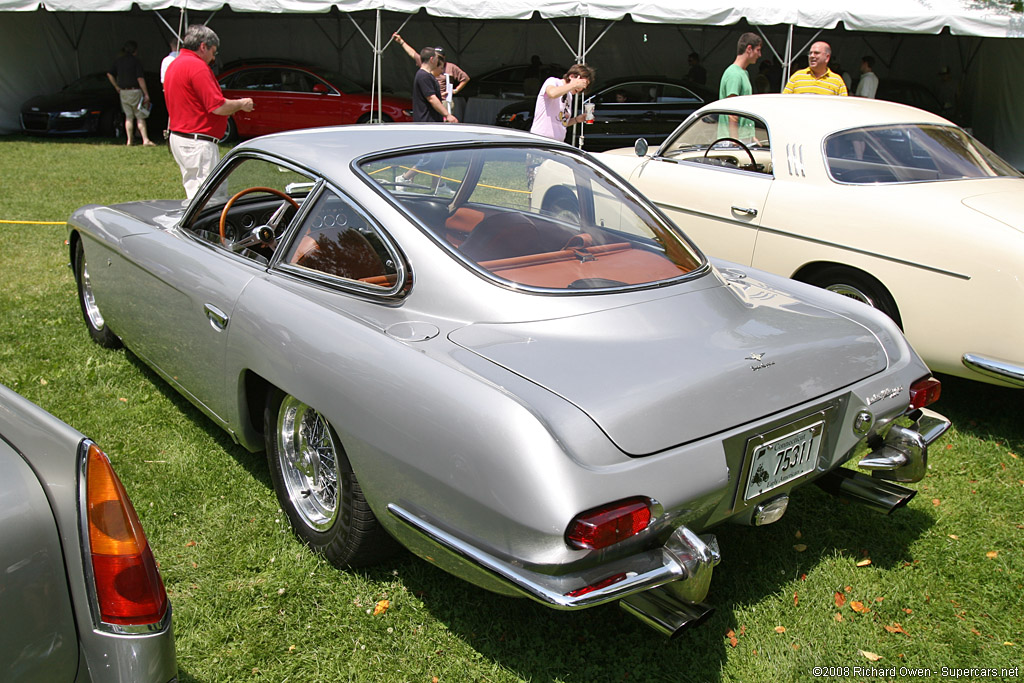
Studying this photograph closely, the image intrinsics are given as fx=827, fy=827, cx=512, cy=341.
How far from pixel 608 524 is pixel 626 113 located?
13447 millimetres

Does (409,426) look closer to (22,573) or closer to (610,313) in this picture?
(610,313)

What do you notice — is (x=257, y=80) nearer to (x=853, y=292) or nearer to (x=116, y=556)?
(x=853, y=292)

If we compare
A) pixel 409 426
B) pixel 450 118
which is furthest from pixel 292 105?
pixel 409 426

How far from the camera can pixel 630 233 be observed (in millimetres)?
3307

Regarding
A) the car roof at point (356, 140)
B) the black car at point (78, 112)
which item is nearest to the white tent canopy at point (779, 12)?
the black car at point (78, 112)

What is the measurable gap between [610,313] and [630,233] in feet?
2.38

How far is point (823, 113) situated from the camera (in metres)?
5.26

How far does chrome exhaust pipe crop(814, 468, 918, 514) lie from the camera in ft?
9.71

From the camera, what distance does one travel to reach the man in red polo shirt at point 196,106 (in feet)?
21.7

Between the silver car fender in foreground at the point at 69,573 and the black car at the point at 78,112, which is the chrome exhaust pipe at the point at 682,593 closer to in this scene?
the silver car fender in foreground at the point at 69,573

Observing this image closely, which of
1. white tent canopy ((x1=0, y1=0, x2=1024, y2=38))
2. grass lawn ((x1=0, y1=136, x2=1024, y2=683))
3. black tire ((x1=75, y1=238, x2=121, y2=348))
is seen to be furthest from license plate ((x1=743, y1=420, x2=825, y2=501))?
white tent canopy ((x1=0, y1=0, x2=1024, y2=38))

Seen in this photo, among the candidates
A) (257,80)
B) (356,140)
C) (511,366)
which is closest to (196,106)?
(356,140)

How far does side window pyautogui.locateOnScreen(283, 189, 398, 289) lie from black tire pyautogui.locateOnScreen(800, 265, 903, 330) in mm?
2722

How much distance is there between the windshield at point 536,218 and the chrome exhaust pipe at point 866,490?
0.94 m
